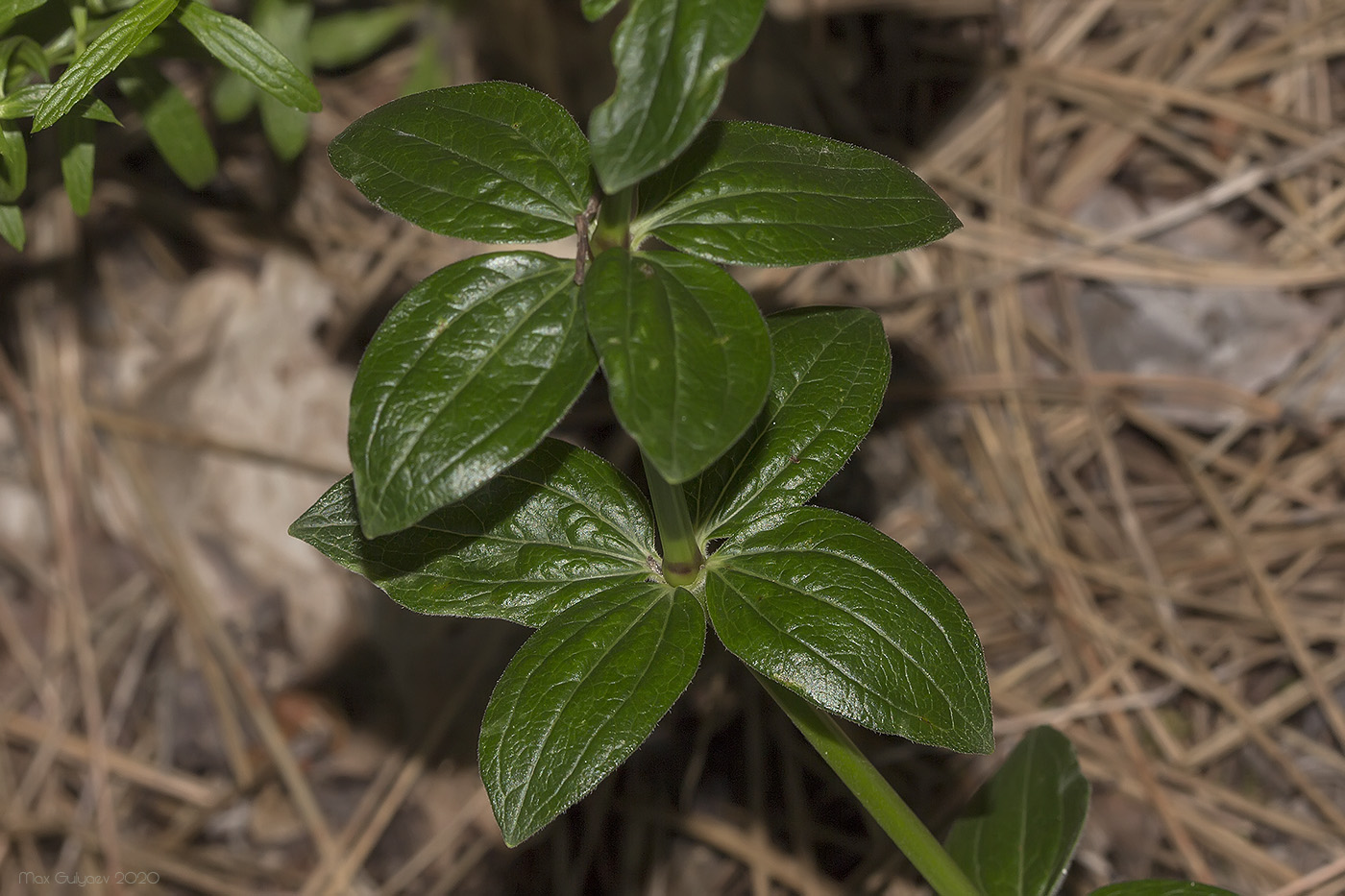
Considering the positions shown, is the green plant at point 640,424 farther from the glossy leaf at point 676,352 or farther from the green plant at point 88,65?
the green plant at point 88,65

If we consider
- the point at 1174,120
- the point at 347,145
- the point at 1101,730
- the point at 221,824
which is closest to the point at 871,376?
the point at 347,145

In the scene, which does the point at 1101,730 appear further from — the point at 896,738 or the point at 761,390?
the point at 761,390

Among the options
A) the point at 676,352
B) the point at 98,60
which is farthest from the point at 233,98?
the point at 676,352

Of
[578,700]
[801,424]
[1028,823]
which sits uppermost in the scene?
[801,424]

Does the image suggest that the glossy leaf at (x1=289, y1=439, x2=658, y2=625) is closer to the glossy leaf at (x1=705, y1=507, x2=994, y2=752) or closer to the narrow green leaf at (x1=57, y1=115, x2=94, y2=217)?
the glossy leaf at (x1=705, y1=507, x2=994, y2=752)

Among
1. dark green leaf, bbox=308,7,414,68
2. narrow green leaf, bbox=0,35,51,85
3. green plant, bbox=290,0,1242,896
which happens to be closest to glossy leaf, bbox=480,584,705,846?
green plant, bbox=290,0,1242,896

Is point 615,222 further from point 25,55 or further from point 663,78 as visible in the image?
point 25,55
